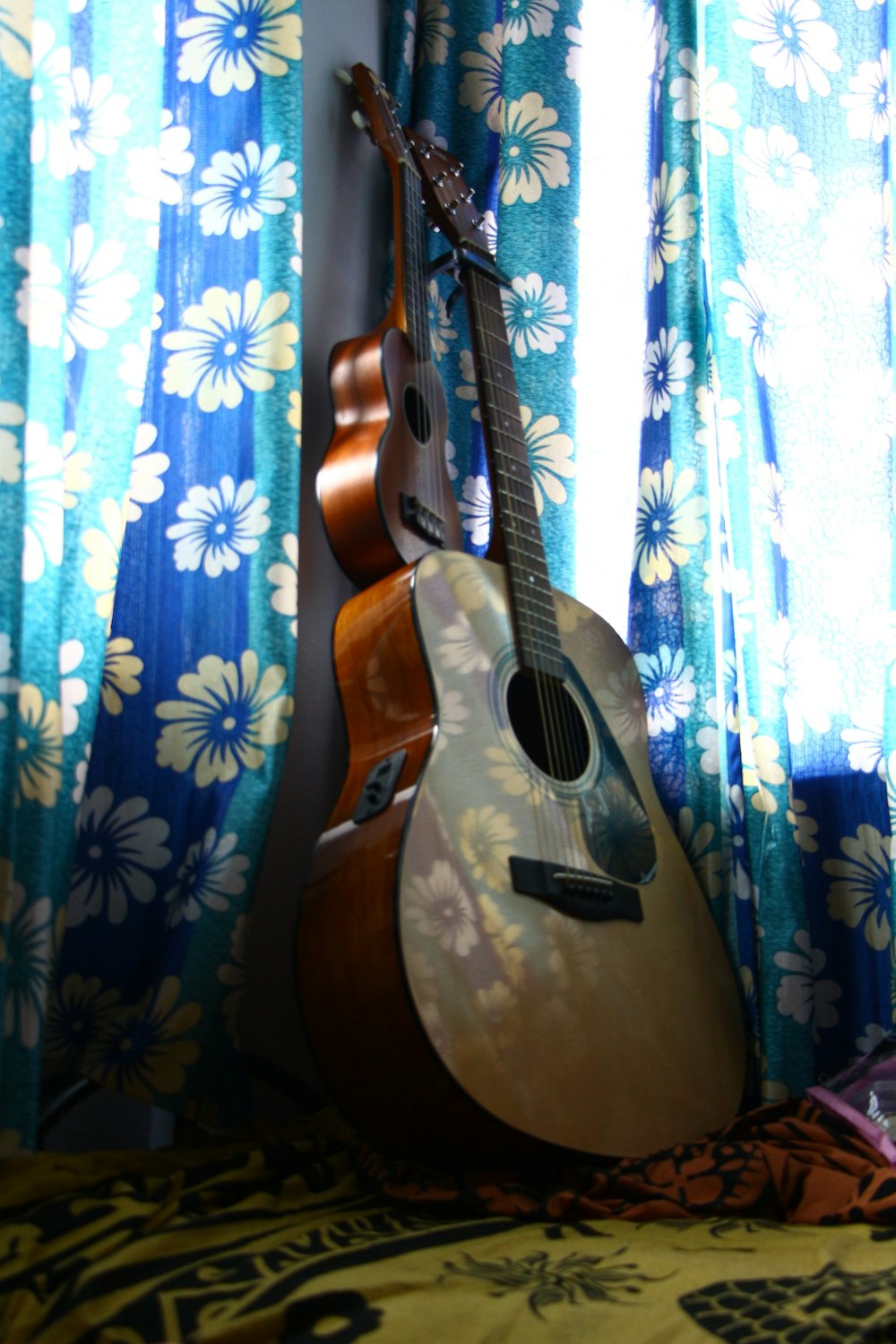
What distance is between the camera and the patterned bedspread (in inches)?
25.2

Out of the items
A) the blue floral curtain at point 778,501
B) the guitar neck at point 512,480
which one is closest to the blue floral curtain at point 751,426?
the blue floral curtain at point 778,501

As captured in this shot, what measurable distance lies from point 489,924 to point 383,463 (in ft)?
1.80

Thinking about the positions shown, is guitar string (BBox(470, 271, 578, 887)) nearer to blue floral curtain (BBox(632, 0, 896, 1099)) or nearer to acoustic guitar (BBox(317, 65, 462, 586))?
acoustic guitar (BBox(317, 65, 462, 586))

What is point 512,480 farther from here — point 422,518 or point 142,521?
point 142,521

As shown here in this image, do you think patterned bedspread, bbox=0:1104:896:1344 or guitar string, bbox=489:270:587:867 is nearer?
patterned bedspread, bbox=0:1104:896:1344

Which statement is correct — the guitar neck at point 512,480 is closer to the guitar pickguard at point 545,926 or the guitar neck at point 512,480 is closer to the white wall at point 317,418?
the guitar pickguard at point 545,926

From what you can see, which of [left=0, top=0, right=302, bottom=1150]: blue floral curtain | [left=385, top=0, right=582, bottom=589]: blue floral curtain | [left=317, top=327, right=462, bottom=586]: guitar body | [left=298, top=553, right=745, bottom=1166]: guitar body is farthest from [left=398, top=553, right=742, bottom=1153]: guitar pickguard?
[left=385, top=0, right=582, bottom=589]: blue floral curtain

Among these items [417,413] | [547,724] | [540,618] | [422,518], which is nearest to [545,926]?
[547,724]

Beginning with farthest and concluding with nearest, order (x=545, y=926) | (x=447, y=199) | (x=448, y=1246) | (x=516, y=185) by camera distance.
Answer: (x=516, y=185) → (x=447, y=199) → (x=545, y=926) → (x=448, y=1246)

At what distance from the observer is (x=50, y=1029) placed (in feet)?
3.44

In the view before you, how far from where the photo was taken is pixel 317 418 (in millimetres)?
1450

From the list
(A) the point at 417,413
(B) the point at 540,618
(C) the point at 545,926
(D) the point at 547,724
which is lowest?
(C) the point at 545,926

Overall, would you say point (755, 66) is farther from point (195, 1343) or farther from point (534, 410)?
point (195, 1343)

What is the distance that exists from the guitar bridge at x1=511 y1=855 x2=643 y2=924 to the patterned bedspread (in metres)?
0.22
